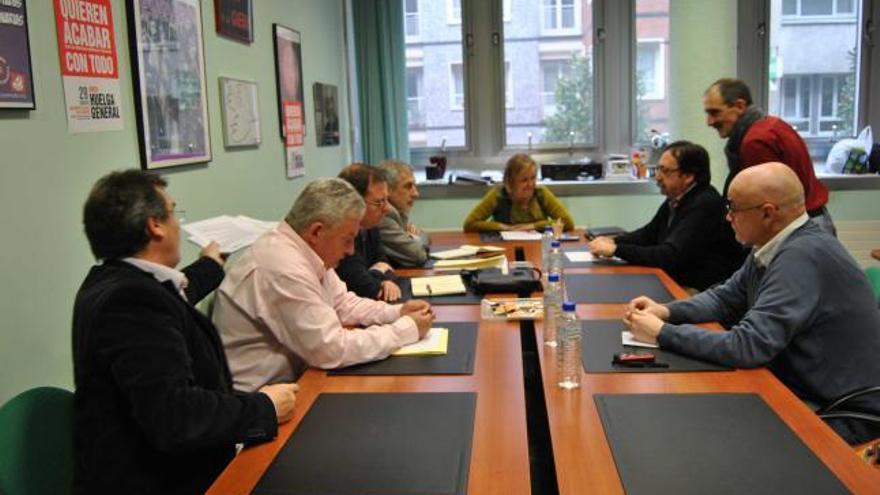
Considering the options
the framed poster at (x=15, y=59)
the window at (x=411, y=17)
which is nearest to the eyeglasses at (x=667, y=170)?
the framed poster at (x=15, y=59)

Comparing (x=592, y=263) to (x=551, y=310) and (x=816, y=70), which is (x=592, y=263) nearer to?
(x=551, y=310)

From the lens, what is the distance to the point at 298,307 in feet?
6.71

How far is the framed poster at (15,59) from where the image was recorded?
74.6 inches

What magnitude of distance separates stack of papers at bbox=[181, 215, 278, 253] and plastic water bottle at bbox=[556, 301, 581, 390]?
123 centimetres

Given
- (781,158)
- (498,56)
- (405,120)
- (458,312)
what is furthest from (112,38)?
(498,56)

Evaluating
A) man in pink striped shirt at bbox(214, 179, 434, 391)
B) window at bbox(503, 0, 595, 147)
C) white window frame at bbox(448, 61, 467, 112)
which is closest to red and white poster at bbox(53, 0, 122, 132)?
man in pink striped shirt at bbox(214, 179, 434, 391)

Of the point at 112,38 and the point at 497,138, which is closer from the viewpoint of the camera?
the point at 112,38

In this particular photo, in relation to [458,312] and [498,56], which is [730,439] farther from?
[498,56]

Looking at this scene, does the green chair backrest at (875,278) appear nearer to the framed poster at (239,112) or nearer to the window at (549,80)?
the framed poster at (239,112)

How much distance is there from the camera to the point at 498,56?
573 cm

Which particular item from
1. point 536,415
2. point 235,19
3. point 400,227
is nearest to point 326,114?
point 235,19

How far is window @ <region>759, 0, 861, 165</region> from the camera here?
5.60m

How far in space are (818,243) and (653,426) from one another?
0.82 m

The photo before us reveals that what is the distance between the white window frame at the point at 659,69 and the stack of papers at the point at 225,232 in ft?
12.5
